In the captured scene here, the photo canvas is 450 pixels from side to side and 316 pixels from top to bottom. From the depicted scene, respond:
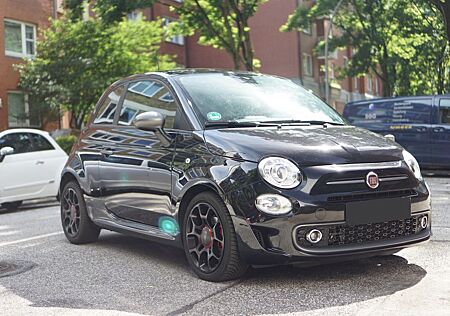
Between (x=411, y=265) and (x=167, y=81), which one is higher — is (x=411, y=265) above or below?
below

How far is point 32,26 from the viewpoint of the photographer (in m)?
25.6

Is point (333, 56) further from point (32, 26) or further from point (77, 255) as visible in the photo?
point (77, 255)

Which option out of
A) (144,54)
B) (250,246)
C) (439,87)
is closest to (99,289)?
(250,246)

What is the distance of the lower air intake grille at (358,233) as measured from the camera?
438cm

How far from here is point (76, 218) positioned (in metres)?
6.84

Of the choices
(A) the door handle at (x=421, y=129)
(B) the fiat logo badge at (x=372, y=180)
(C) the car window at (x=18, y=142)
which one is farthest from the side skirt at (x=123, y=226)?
(A) the door handle at (x=421, y=129)

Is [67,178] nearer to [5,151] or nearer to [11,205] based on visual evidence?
[5,151]

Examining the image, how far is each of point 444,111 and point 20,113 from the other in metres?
15.6

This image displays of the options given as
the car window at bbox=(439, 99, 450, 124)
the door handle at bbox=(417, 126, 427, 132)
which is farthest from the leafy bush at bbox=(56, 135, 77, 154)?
the car window at bbox=(439, 99, 450, 124)

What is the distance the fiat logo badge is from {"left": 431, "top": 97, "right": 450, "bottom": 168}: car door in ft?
35.7

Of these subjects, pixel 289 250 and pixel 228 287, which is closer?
pixel 289 250

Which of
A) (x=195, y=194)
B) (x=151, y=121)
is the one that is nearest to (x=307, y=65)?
(x=151, y=121)

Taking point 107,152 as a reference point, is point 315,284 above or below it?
below

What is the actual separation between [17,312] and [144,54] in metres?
21.8
